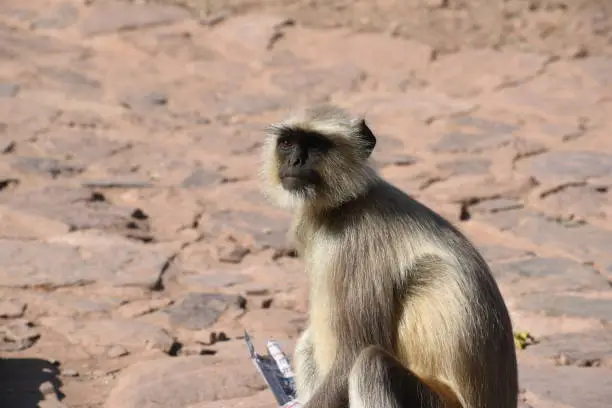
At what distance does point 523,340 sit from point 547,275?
0.93 m

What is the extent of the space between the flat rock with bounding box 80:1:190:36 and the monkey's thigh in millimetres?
7851

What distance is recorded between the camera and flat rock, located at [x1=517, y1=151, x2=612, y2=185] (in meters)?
8.33

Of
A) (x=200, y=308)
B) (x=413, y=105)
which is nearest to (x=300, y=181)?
(x=200, y=308)

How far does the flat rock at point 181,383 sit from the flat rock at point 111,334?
21cm

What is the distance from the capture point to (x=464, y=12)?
1114 cm

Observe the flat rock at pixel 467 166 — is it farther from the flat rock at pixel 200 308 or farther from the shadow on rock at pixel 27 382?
the shadow on rock at pixel 27 382

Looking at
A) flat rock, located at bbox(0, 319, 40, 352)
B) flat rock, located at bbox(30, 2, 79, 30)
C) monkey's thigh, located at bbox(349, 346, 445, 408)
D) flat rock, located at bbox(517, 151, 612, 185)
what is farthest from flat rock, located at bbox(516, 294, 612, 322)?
flat rock, located at bbox(30, 2, 79, 30)

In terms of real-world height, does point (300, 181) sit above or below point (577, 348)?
above

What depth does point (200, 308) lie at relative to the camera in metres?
6.26

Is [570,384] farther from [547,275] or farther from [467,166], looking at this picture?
[467,166]

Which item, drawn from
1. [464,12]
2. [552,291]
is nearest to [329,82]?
[464,12]

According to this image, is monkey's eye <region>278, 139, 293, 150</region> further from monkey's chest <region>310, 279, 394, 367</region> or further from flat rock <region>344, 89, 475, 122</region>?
flat rock <region>344, 89, 475, 122</region>

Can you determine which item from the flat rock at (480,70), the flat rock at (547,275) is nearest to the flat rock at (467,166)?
the flat rock at (480,70)

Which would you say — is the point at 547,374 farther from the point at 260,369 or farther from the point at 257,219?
the point at 257,219
